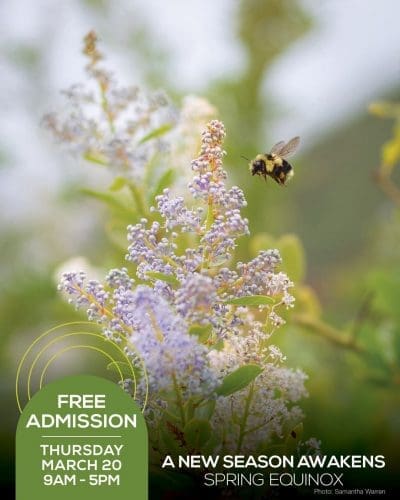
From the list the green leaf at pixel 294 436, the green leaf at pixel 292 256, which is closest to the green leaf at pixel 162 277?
the green leaf at pixel 294 436

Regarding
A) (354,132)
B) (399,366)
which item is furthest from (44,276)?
(354,132)

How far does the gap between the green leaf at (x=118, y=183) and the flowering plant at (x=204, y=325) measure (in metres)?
0.13

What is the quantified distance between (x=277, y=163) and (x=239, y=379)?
7.1 inches

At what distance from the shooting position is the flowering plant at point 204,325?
1.04 feet

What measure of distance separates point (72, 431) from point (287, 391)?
0.47 feet

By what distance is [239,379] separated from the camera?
0.33 meters

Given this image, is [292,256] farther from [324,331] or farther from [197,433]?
[197,433]

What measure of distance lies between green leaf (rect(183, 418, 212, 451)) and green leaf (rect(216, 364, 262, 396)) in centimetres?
2

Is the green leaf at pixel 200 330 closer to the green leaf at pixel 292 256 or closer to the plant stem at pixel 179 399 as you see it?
the plant stem at pixel 179 399

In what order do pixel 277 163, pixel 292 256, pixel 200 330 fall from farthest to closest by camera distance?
pixel 292 256
pixel 277 163
pixel 200 330

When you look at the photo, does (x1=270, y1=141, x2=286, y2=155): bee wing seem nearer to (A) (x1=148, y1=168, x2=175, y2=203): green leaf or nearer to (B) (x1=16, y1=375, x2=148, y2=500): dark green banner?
(A) (x1=148, y1=168, x2=175, y2=203): green leaf

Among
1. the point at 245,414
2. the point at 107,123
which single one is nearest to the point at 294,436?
the point at 245,414

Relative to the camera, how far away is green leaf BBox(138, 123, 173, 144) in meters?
0.47

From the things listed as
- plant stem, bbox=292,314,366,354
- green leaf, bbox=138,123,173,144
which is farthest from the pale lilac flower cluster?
plant stem, bbox=292,314,366,354
